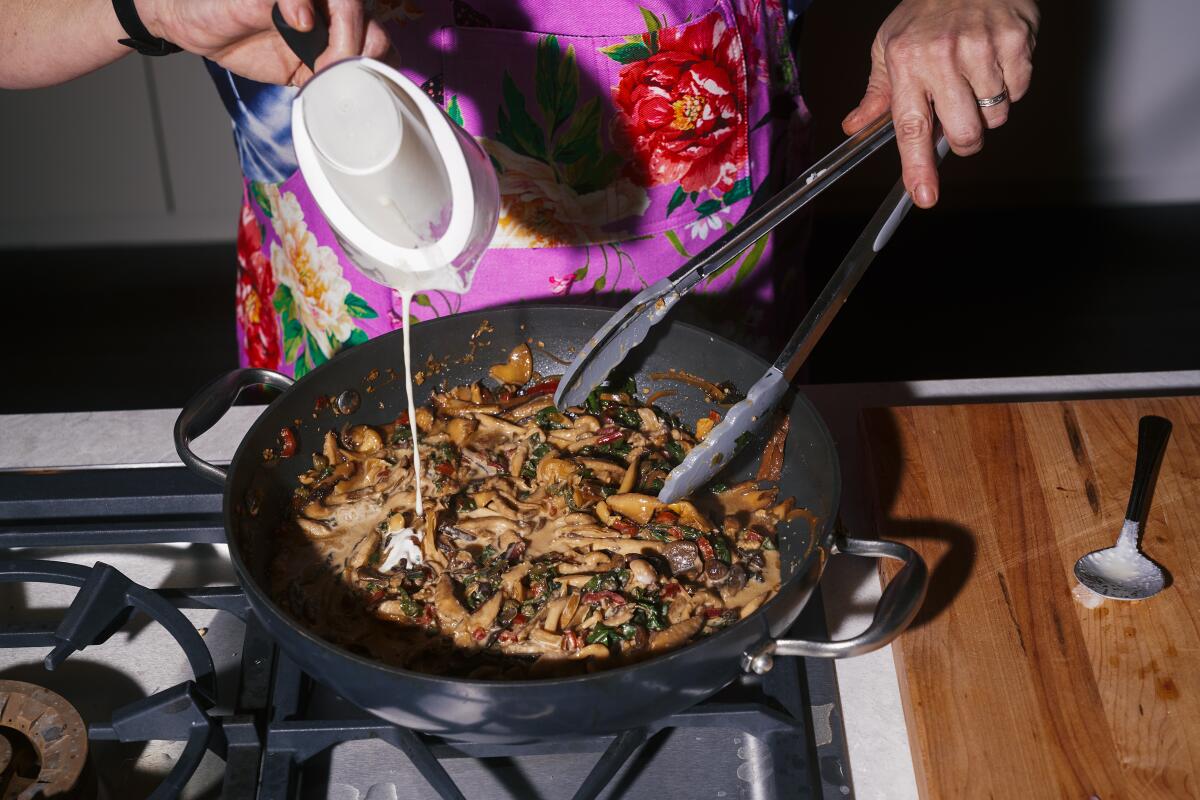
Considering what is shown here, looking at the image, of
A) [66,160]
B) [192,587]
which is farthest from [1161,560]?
[66,160]

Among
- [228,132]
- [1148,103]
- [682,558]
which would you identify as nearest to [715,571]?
[682,558]

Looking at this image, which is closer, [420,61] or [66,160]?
[420,61]

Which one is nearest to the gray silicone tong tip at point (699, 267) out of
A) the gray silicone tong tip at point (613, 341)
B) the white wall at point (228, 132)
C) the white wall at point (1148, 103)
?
the gray silicone tong tip at point (613, 341)

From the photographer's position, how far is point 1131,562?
1262 mm

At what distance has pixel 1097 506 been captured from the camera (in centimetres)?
135

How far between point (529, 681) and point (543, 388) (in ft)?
2.13

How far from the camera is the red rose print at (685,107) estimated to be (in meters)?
1.54

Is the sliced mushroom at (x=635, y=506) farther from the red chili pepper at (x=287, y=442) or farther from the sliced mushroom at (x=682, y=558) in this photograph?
the red chili pepper at (x=287, y=442)

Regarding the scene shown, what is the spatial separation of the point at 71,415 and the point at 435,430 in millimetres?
554

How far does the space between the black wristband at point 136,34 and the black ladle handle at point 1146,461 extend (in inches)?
48.7

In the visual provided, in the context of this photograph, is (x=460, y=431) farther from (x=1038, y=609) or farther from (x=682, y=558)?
(x=1038, y=609)

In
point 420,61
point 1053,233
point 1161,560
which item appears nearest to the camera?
point 1161,560

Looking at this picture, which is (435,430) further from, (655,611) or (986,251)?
(986,251)

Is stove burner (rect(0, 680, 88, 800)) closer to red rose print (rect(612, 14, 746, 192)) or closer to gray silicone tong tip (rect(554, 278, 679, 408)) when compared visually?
gray silicone tong tip (rect(554, 278, 679, 408))
